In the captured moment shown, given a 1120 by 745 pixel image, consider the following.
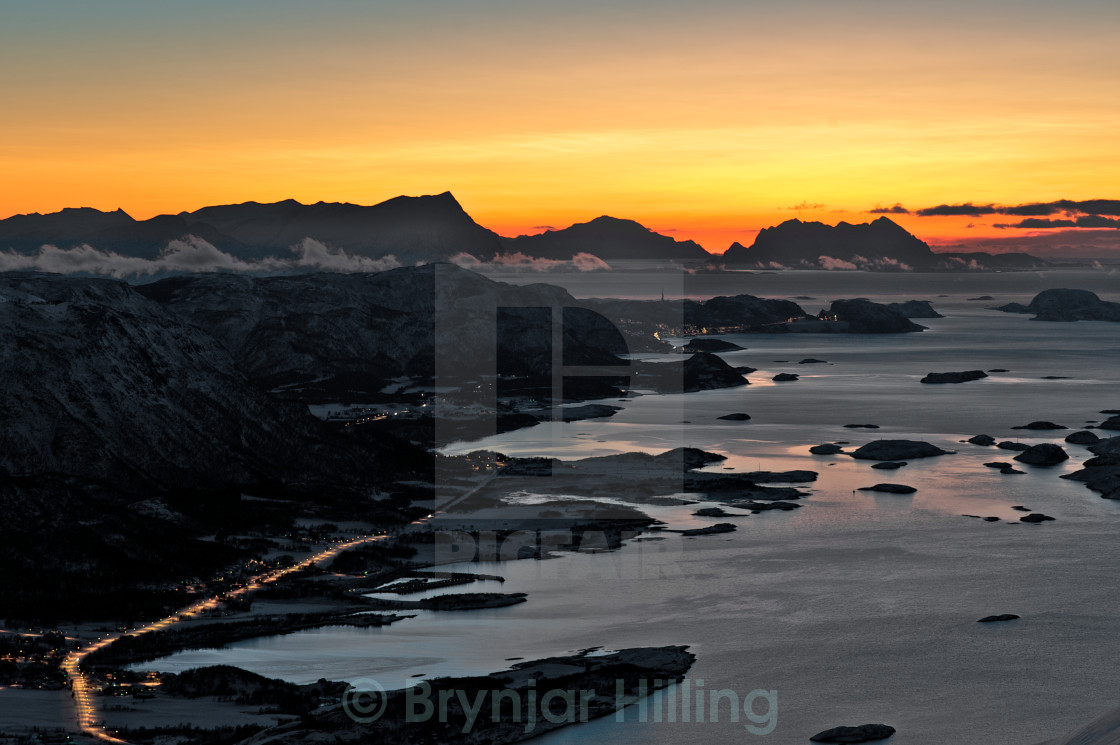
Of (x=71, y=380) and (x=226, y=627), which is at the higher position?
(x=71, y=380)

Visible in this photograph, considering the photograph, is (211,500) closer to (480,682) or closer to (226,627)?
(226,627)

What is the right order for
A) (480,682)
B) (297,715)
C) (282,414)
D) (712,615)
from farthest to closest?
(282,414) → (712,615) → (480,682) → (297,715)

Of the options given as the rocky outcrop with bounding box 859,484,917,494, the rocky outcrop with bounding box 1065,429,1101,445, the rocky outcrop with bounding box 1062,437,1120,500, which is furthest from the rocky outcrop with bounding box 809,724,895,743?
the rocky outcrop with bounding box 1065,429,1101,445

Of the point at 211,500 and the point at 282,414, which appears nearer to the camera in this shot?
the point at 211,500

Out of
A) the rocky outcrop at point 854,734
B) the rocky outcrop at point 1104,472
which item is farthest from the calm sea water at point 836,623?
the rocky outcrop at point 1104,472

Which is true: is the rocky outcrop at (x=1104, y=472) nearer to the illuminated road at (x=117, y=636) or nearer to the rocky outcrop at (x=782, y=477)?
the rocky outcrop at (x=782, y=477)

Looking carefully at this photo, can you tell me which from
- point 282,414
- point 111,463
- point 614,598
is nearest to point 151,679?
point 614,598
